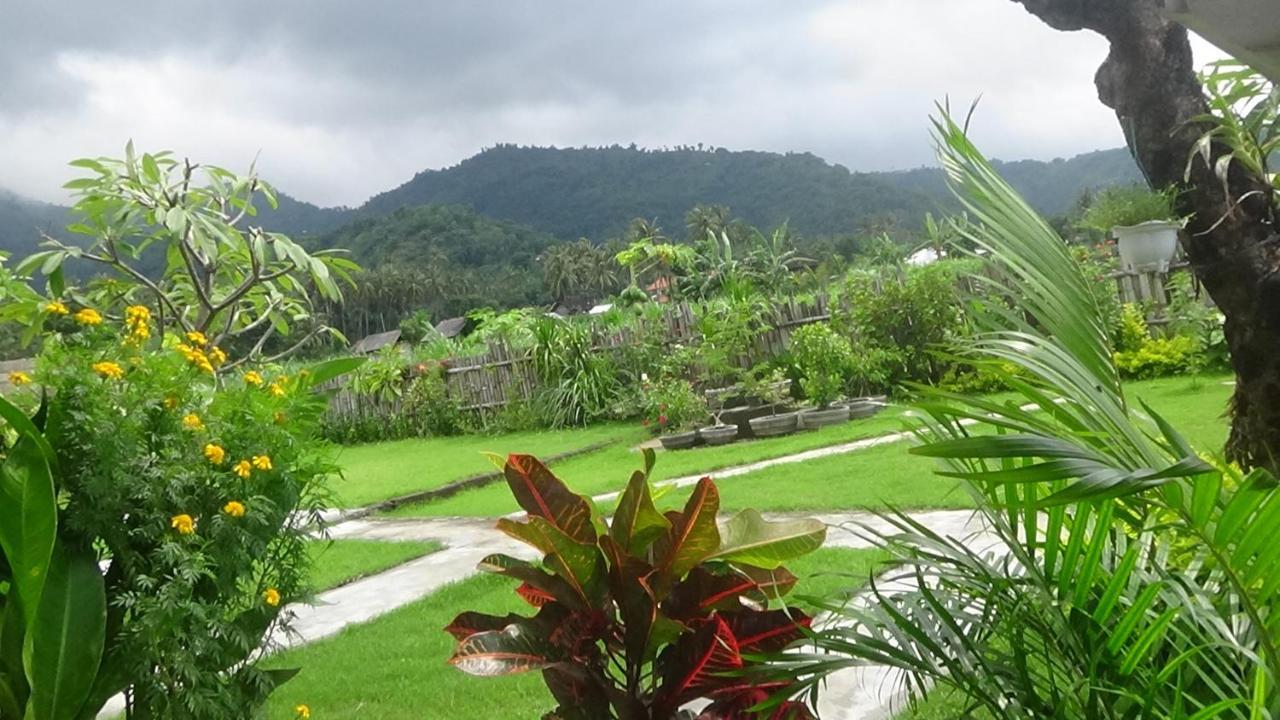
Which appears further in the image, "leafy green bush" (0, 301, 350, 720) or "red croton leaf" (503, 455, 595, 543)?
"leafy green bush" (0, 301, 350, 720)

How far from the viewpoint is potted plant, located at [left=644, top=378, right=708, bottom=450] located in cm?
855

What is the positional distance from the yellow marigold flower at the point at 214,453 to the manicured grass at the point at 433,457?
5267 millimetres

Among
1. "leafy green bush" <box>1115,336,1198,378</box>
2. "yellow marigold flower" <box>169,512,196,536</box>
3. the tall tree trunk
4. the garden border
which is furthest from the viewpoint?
"leafy green bush" <box>1115,336,1198,378</box>

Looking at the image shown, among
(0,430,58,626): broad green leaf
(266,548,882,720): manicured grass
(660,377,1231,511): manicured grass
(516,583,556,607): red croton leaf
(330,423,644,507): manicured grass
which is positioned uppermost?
(0,430,58,626): broad green leaf

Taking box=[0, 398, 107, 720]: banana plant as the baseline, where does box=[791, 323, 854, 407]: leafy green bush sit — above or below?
below

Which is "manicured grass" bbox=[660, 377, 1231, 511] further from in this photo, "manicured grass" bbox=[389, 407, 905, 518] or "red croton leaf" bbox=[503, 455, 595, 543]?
"red croton leaf" bbox=[503, 455, 595, 543]

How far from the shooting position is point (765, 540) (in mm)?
1569

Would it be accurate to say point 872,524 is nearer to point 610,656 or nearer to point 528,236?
point 610,656

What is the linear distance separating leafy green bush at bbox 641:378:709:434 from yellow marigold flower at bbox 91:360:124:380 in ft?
23.7

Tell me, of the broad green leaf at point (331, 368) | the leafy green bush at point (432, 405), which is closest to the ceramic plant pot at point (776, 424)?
the leafy green bush at point (432, 405)

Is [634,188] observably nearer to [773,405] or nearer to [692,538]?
[773,405]

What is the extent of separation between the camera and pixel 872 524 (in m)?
4.08

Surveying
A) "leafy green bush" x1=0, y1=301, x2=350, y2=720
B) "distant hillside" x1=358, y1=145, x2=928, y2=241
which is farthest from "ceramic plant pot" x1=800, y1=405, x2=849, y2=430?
"distant hillside" x1=358, y1=145, x2=928, y2=241

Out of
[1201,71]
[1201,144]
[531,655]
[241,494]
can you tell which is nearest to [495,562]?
[531,655]
